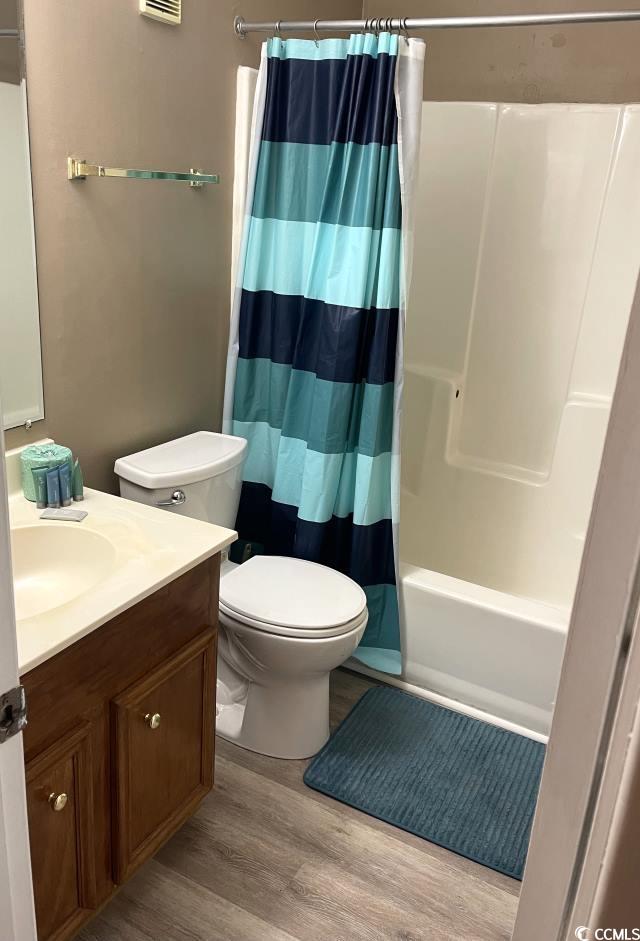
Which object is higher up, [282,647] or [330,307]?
[330,307]

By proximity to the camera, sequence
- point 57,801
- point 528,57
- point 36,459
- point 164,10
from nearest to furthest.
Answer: point 57,801, point 36,459, point 164,10, point 528,57

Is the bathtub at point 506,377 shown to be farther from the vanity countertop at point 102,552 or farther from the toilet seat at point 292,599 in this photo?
the vanity countertop at point 102,552

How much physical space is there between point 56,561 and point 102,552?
12cm

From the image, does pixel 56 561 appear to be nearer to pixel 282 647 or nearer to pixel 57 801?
pixel 57 801

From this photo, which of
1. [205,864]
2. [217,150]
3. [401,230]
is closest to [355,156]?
[401,230]

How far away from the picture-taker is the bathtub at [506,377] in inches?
94.7

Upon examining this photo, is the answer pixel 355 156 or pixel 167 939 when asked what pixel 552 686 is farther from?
pixel 355 156

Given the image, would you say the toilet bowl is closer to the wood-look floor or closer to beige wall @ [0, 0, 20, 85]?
the wood-look floor

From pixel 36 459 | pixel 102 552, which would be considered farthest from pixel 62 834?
pixel 36 459

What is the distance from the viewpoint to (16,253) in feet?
5.80

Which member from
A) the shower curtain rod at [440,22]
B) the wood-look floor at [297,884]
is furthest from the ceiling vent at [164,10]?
the wood-look floor at [297,884]

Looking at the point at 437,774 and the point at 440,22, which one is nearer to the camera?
the point at 440,22

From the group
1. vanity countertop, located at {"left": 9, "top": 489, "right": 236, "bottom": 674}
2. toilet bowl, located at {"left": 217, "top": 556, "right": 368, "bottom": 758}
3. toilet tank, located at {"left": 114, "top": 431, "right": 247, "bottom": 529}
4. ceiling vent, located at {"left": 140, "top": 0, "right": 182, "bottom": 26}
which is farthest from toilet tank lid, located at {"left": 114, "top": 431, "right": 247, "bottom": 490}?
ceiling vent, located at {"left": 140, "top": 0, "right": 182, "bottom": 26}

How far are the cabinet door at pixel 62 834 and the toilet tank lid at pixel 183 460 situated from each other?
2.51 feet
